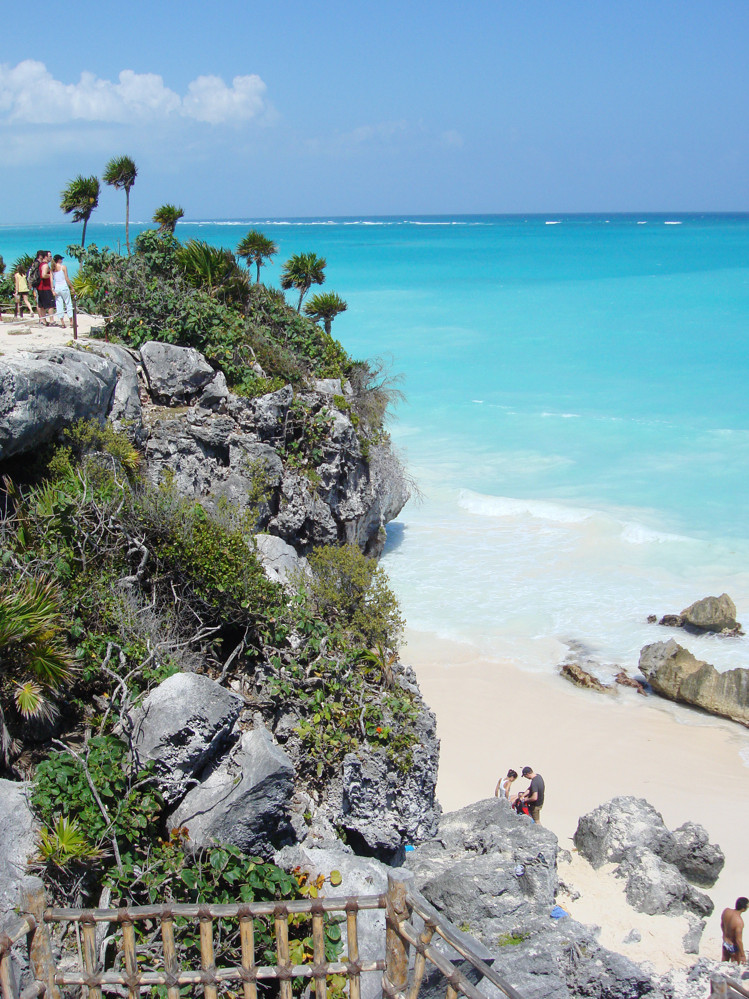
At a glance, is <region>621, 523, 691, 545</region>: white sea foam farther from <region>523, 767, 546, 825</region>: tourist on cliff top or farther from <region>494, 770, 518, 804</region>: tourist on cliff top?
<region>523, 767, 546, 825</region>: tourist on cliff top

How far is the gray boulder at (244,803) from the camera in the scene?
19.2 ft

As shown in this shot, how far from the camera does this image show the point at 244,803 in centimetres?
592

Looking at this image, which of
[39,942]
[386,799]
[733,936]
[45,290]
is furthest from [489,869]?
[45,290]

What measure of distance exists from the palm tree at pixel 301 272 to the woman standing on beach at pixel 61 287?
4.10m

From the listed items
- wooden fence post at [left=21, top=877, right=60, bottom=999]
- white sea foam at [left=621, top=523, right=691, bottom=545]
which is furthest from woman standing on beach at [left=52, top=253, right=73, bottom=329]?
white sea foam at [left=621, top=523, right=691, bottom=545]

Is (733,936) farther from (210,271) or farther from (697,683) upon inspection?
(210,271)

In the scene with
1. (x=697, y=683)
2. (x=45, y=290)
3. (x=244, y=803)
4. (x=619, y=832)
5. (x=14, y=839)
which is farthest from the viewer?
(x=697, y=683)

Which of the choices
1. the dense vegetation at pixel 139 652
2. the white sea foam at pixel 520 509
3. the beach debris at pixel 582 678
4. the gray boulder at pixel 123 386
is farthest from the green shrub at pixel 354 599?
the white sea foam at pixel 520 509

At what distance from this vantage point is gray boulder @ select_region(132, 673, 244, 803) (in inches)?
237

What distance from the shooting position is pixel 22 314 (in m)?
13.7

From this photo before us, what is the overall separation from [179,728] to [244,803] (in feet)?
2.50

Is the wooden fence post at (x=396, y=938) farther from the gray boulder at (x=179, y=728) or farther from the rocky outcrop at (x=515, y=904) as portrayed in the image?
the gray boulder at (x=179, y=728)

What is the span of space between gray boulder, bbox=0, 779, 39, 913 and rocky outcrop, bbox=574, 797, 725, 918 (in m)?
6.25

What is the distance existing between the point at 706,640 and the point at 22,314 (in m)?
13.8
